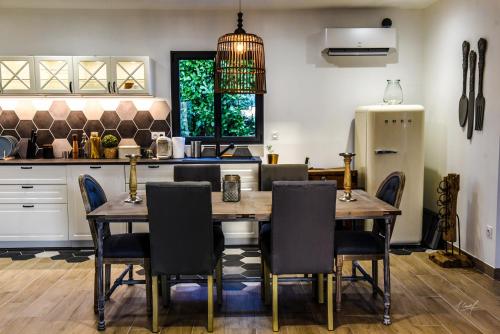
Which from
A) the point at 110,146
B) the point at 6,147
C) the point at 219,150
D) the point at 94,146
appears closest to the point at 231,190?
the point at 219,150

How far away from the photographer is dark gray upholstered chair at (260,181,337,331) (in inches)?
113

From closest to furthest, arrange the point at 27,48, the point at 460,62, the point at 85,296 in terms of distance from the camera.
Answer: the point at 85,296 < the point at 460,62 < the point at 27,48

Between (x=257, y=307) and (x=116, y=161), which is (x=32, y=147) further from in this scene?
(x=257, y=307)

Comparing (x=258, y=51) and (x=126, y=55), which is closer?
(x=258, y=51)

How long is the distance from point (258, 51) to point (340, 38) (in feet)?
7.61

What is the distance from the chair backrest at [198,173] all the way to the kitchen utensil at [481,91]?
228 centimetres

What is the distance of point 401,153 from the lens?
4.82 m

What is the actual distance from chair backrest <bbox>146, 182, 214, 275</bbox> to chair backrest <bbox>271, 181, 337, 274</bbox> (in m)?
0.41

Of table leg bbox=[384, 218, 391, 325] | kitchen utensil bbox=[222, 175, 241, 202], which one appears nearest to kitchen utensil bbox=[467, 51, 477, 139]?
table leg bbox=[384, 218, 391, 325]

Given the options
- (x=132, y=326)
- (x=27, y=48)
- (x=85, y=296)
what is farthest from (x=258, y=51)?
(x=27, y=48)

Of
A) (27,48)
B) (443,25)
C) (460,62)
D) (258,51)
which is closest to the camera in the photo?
(258,51)

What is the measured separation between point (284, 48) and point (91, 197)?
294 cm

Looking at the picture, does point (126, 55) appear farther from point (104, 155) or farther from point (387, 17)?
point (387, 17)

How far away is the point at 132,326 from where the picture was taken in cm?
313
